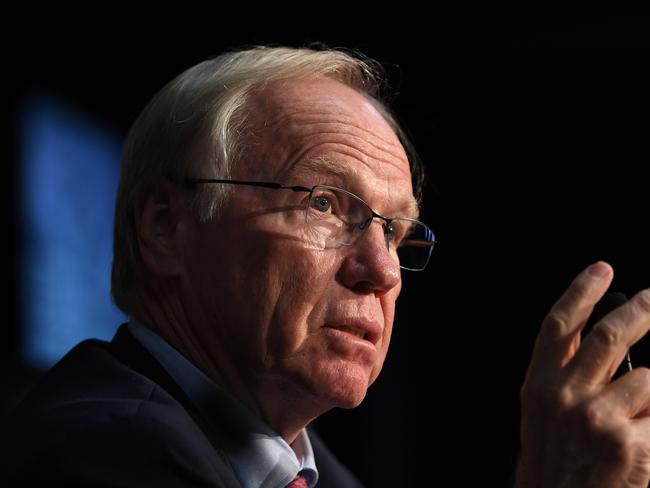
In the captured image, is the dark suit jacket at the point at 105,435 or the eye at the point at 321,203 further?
the eye at the point at 321,203

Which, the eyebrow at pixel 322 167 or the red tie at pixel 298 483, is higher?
the eyebrow at pixel 322 167

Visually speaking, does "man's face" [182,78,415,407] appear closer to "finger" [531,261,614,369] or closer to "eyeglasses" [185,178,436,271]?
"eyeglasses" [185,178,436,271]

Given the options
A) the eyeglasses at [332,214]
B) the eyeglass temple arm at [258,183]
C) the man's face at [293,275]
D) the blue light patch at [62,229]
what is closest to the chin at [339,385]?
the man's face at [293,275]

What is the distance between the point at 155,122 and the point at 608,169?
3.32 meters

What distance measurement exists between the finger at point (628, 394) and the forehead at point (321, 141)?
0.62m

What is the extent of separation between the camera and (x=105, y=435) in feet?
3.76

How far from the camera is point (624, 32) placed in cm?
426

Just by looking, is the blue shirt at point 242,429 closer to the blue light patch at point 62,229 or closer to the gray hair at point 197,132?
the gray hair at point 197,132

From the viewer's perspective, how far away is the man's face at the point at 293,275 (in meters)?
1.50

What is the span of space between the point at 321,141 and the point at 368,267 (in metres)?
0.27

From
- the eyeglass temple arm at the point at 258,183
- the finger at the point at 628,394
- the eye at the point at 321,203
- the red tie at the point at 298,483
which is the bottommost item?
the red tie at the point at 298,483

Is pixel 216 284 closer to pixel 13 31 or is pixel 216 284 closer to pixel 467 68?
pixel 13 31

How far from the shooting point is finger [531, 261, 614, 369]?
1231mm

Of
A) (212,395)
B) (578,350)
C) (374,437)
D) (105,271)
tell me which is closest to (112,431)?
(212,395)
